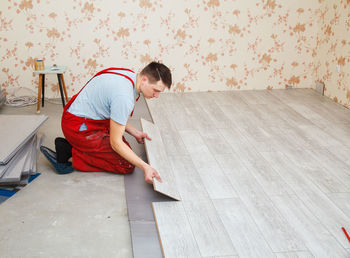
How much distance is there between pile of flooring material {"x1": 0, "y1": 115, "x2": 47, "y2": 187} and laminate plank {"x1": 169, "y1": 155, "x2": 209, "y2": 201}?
103 centimetres

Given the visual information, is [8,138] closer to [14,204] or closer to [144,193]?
[14,204]

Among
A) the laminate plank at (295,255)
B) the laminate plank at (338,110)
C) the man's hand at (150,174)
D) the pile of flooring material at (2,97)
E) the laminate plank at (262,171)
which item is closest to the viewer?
the laminate plank at (295,255)

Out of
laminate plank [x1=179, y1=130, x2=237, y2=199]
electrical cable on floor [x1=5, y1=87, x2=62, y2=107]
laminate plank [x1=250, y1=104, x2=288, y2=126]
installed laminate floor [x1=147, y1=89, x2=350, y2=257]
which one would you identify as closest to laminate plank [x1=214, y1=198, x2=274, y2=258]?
installed laminate floor [x1=147, y1=89, x2=350, y2=257]

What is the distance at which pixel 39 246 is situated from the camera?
199 centimetres

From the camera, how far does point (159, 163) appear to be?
2.69 meters

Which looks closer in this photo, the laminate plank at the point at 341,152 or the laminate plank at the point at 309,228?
the laminate plank at the point at 309,228

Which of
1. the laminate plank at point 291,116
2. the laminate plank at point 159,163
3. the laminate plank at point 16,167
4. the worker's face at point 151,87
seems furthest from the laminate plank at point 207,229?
the laminate plank at point 291,116

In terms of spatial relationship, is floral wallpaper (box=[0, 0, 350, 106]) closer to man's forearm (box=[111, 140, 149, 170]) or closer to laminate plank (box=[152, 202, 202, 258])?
man's forearm (box=[111, 140, 149, 170])

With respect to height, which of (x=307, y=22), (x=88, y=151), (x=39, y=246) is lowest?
(x=39, y=246)

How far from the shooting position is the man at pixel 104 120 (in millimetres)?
2350

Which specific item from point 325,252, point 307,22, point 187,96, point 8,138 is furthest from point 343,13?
point 8,138

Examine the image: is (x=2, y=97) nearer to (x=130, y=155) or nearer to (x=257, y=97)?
(x=130, y=155)

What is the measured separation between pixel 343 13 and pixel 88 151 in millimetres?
3337

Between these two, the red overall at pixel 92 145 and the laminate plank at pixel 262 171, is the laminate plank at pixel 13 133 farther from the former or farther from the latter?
the laminate plank at pixel 262 171
